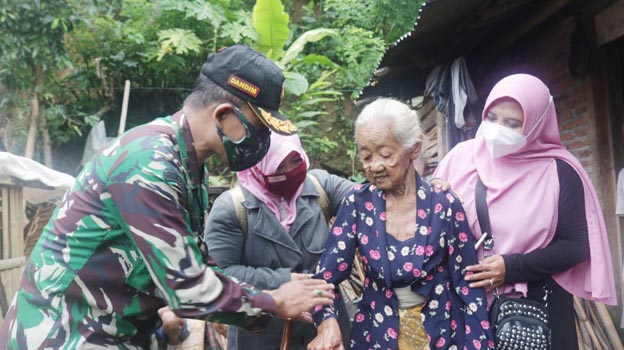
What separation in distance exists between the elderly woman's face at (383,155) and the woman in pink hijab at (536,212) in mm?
451

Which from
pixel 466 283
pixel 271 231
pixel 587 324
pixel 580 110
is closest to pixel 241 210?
pixel 271 231

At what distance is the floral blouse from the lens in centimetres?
191

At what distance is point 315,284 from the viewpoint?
1.75m

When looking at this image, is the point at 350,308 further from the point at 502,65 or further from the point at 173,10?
the point at 173,10

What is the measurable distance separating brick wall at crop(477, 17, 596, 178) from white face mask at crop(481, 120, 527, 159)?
2529 millimetres

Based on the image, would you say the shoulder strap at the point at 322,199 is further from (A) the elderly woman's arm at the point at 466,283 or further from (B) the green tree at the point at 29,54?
(B) the green tree at the point at 29,54

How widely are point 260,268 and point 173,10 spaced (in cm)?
924

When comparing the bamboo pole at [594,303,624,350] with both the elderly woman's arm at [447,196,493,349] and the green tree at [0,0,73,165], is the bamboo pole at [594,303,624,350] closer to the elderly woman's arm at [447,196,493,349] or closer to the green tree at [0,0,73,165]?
the elderly woman's arm at [447,196,493,349]

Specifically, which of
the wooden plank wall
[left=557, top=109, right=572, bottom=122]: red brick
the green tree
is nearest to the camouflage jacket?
[left=557, top=109, right=572, bottom=122]: red brick

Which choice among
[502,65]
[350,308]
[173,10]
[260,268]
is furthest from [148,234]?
[173,10]

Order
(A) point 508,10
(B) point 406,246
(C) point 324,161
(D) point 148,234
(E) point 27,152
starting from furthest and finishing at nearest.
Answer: (C) point 324,161 → (E) point 27,152 → (A) point 508,10 → (B) point 406,246 → (D) point 148,234

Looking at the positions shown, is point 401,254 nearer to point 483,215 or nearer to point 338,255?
point 338,255

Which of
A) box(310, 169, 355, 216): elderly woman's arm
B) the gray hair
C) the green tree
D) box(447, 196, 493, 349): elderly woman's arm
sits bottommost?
box(447, 196, 493, 349): elderly woman's arm

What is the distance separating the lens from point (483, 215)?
85.4 inches
